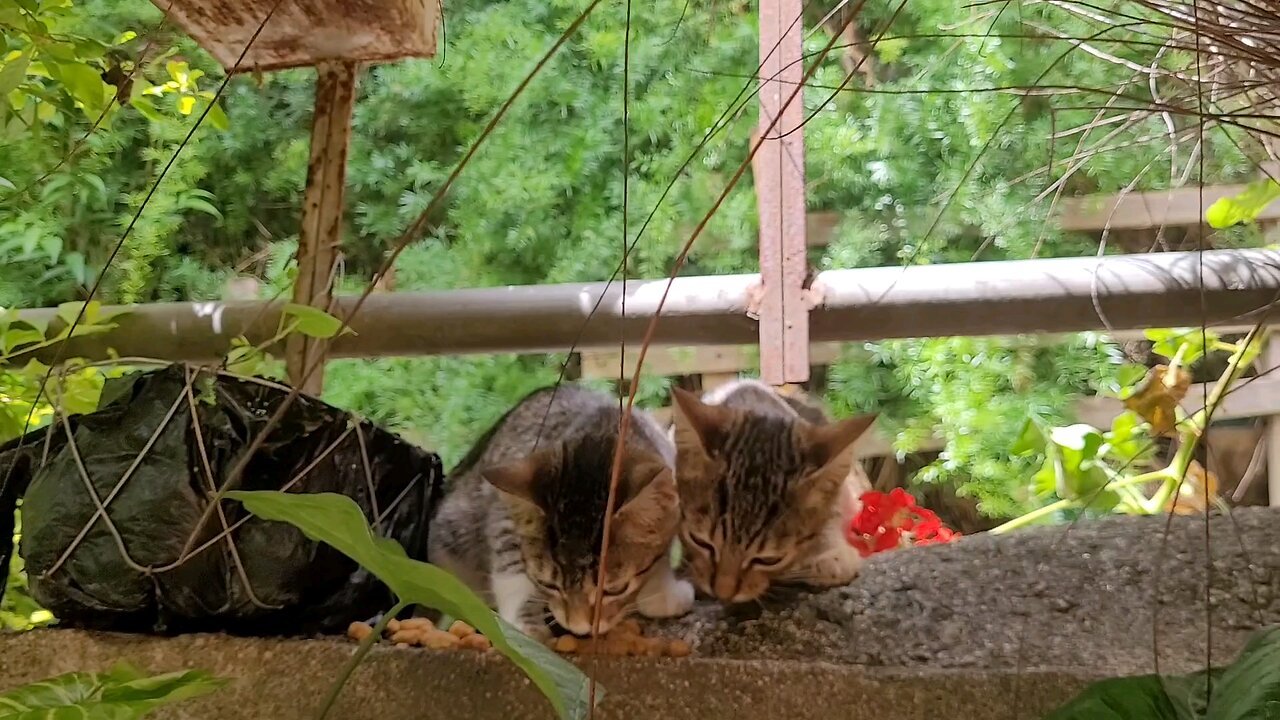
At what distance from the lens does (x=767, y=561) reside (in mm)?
1204

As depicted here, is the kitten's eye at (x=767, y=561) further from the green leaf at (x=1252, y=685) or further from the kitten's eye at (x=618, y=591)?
the green leaf at (x=1252, y=685)

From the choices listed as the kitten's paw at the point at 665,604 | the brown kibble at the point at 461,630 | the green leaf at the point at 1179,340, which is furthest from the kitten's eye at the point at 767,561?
the green leaf at the point at 1179,340

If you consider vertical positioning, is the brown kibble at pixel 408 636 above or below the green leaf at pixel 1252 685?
below

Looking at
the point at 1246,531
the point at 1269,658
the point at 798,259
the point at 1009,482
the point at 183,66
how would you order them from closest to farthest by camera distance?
the point at 1269,658
the point at 1246,531
the point at 183,66
the point at 798,259
the point at 1009,482

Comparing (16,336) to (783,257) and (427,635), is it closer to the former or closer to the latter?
(427,635)

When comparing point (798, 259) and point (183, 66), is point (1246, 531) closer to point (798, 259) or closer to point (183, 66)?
point (798, 259)

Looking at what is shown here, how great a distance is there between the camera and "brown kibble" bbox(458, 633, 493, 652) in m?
0.93

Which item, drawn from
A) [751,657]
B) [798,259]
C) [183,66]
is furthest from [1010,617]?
[183,66]

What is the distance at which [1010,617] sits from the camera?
107cm

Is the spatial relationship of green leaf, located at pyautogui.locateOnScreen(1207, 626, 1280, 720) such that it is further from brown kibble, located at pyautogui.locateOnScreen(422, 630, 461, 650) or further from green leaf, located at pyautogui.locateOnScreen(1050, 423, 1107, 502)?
green leaf, located at pyautogui.locateOnScreen(1050, 423, 1107, 502)

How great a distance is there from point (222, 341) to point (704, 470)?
1.01 meters

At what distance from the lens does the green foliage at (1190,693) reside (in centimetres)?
60

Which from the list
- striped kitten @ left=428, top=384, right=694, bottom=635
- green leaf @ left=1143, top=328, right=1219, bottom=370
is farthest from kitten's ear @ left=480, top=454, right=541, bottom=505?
green leaf @ left=1143, top=328, right=1219, bottom=370

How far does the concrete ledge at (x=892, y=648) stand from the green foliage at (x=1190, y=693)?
0.17 ft
